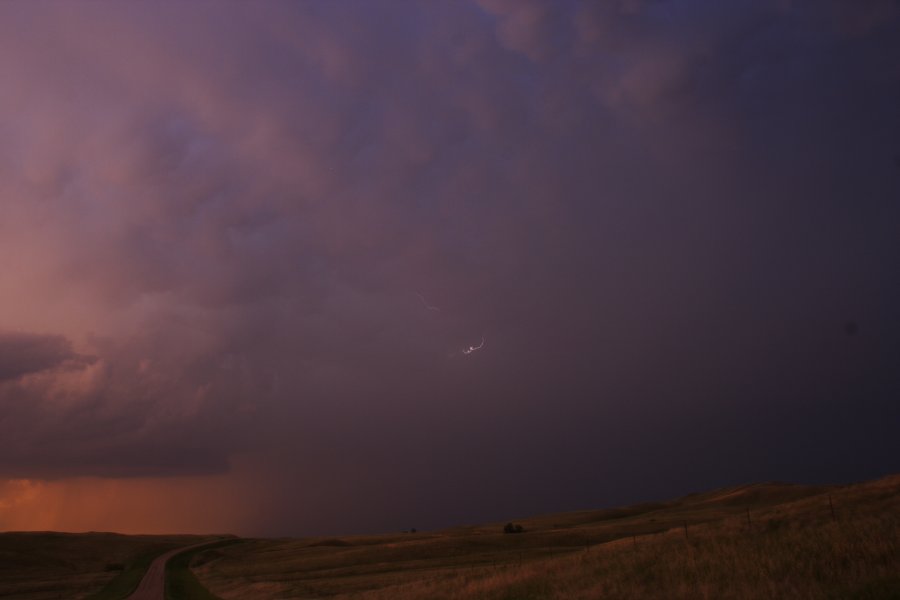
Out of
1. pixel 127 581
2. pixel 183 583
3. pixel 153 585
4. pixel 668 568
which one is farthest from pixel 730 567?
pixel 127 581

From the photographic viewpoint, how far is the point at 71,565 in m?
96.9

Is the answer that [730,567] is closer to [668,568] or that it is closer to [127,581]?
[668,568]

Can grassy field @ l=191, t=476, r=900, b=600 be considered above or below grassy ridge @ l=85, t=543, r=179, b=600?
above

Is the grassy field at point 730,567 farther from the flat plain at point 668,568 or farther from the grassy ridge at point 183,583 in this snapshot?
the grassy ridge at point 183,583

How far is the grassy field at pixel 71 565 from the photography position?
61.5 m

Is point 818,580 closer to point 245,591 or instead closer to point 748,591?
point 748,591

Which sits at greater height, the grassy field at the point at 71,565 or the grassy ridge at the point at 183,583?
the grassy field at the point at 71,565

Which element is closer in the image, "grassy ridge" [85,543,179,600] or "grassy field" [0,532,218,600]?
"grassy ridge" [85,543,179,600]

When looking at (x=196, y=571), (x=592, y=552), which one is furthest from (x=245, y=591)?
(x=196, y=571)

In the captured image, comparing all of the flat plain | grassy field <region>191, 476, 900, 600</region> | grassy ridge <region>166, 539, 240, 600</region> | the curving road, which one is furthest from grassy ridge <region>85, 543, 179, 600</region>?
grassy field <region>191, 476, 900, 600</region>

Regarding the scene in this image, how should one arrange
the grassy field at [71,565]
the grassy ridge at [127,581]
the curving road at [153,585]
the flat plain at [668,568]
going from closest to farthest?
the flat plain at [668,568]
the curving road at [153,585]
the grassy ridge at [127,581]
the grassy field at [71,565]

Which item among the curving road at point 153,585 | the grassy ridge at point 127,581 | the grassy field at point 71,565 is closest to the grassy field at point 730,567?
the curving road at point 153,585

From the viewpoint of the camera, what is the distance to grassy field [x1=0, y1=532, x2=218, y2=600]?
61500 millimetres

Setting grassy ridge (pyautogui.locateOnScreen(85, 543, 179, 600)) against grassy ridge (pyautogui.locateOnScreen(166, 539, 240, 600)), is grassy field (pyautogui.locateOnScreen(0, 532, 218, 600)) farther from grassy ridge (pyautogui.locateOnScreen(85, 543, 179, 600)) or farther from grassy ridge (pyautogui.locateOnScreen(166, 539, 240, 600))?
grassy ridge (pyautogui.locateOnScreen(166, 539, 240, 600))
